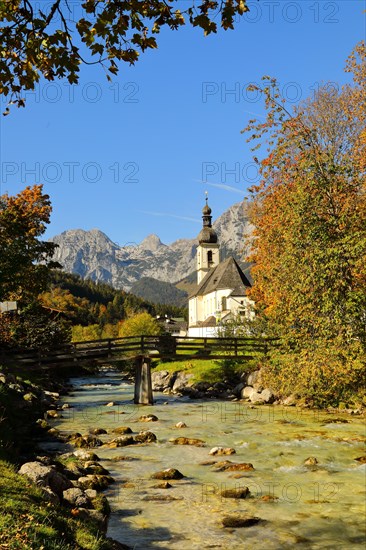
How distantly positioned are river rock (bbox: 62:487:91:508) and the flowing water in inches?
30.5

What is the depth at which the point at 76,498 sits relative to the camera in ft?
32.2

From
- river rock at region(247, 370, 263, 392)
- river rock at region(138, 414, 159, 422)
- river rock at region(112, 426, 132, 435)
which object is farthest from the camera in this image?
river rock at region(247, 370, 263, 392)

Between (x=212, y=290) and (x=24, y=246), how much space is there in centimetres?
6007

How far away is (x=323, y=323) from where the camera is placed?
21.5m

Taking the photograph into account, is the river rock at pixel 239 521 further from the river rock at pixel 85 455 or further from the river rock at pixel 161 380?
the river rock at pixel 161 380

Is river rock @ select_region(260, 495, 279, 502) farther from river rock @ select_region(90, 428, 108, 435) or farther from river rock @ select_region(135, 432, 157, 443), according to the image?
river rock @ select_region(90, 428, 108, 435)

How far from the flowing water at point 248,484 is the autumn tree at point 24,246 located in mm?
10177

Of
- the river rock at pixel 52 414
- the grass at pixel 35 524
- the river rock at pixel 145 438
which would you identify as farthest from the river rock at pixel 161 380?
the grass at pixel 35 524

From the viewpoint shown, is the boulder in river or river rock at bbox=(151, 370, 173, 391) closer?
the boulder in river

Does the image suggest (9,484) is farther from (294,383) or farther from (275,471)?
(294,383)

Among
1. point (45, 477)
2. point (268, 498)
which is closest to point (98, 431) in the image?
point (268, 498)

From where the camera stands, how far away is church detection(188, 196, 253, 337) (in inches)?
3278

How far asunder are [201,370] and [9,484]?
110 ft

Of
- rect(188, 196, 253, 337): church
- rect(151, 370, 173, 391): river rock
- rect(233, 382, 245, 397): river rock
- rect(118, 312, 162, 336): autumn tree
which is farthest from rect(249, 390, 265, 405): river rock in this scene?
rect(188, 196, 253, 337): church
